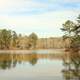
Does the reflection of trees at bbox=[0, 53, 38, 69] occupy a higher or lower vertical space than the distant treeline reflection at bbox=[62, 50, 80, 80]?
lower

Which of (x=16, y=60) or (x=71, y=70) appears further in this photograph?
(x=16, y=60)

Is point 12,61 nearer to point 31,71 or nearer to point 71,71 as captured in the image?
point 31,71

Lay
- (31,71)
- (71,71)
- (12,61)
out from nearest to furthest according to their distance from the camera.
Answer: (71,71) → (31,71) → (12,61)

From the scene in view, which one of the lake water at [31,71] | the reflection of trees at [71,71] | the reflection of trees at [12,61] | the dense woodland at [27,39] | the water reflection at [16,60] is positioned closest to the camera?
the reflection of trees at [71,71]

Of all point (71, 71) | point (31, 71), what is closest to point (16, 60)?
point (31, 71)

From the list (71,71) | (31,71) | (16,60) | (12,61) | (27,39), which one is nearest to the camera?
(71,71)

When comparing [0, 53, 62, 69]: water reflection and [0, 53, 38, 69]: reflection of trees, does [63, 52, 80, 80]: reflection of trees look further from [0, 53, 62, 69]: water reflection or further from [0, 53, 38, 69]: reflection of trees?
[0, 53, 38, 69]: reflection of trees

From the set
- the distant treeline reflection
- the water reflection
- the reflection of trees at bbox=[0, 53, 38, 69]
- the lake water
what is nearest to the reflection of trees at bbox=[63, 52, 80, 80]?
the distant treeline reflection

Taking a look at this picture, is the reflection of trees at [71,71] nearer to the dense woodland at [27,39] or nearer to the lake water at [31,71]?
the lake water at [31,71]

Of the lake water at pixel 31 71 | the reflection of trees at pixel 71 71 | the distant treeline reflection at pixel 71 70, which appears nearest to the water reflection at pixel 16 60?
the lake water at pixel 31 71

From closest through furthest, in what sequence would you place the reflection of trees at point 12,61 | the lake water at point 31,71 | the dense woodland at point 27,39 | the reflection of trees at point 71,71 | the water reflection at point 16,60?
the reflection of trees at point 71,71
the lake water at point 31,71
the reflection of trees at point 12,61
the water reflection at point 16,60
the dense woodland at point 27,39

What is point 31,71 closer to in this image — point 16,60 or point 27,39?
point 16,60

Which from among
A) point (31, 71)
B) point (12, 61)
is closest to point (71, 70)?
point (31, 71)

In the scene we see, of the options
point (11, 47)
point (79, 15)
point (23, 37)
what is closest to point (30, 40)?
→ point (23, 37)
